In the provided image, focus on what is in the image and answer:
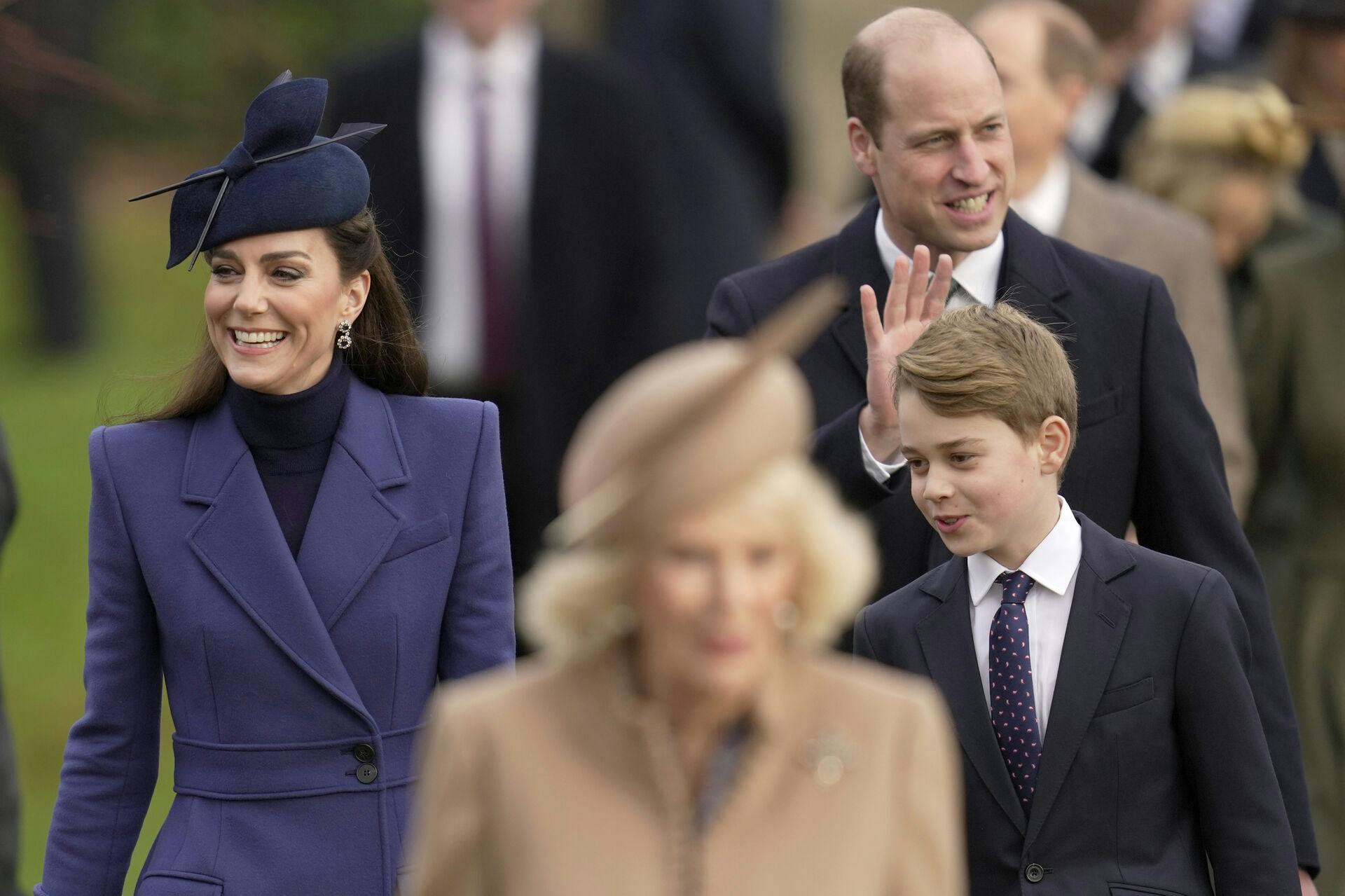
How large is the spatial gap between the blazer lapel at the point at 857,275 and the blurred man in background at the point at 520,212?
11.8 feet

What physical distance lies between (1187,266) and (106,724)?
327 cm

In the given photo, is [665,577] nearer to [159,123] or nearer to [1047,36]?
[1047,36]

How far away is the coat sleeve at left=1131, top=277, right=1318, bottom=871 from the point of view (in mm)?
4918

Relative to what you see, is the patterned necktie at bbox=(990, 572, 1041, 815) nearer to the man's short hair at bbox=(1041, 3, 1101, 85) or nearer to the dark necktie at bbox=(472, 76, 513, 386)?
the man's short hair at bbox=(1041, 3, 1101, 85)

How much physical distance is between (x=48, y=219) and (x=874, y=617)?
11.3 ft

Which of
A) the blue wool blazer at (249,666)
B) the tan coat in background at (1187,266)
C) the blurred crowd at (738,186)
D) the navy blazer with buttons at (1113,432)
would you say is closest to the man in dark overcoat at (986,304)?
the navy blazer with buttons at (1113,432)

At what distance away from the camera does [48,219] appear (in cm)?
714

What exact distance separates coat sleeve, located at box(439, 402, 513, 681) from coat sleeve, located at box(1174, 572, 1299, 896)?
120 cm

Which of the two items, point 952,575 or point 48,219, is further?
point 48,219

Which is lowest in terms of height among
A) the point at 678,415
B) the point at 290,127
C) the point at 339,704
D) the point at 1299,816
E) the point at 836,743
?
the point at 1299,816

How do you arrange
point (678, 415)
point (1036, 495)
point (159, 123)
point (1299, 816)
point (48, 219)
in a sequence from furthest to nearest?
1. point (159, 123)
2. point (48, 219)
3. point (1299, 816)
4. point (1036, 495)
5. point (678, 415)

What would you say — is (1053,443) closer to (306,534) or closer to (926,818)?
(306,534)

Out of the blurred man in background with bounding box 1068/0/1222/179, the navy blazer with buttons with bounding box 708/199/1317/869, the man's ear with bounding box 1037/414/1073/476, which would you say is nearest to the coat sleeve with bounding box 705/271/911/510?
the navy blazer with buttons with bounding box 708/199/1317/869

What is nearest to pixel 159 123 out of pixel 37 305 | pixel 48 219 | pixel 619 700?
pixel 37 305
